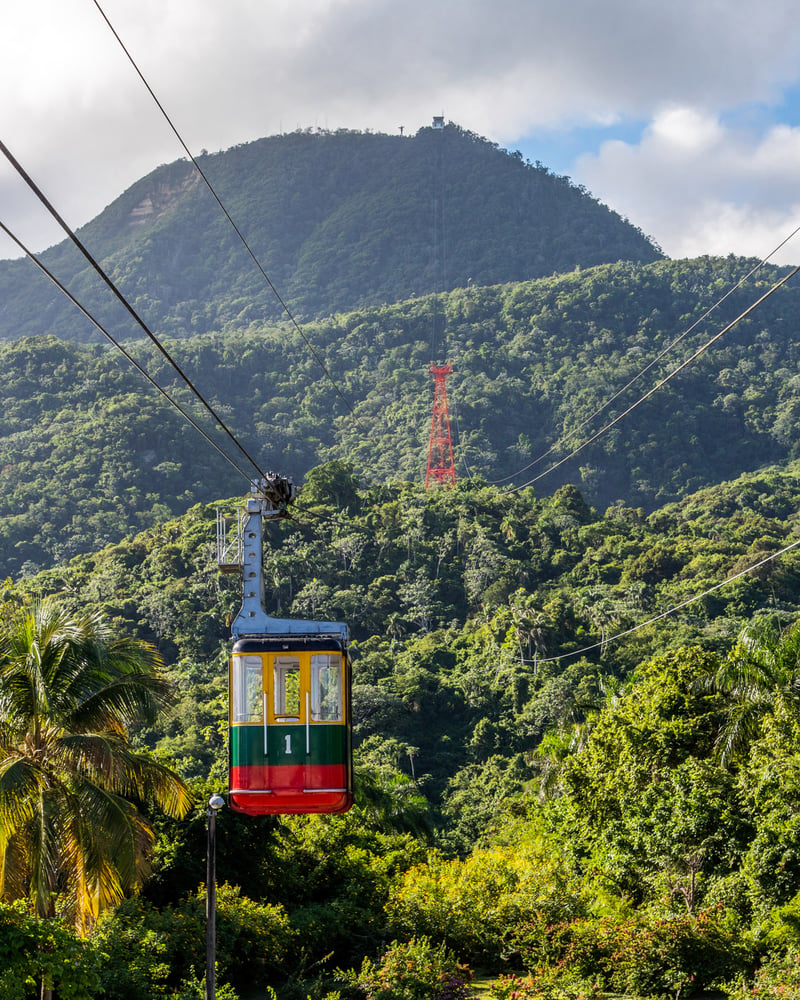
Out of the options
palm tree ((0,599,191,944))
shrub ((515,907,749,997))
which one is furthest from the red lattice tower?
palm tree ((0,599,191,944))

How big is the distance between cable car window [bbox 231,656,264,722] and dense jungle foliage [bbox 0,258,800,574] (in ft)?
293

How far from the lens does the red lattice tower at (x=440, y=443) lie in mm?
112688

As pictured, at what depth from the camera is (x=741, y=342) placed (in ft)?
539

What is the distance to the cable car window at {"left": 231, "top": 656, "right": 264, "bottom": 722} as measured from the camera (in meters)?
15.5

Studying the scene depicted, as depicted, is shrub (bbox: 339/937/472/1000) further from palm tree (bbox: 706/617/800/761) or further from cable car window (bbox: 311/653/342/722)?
palm tree (bbox: 706/617/800/761)

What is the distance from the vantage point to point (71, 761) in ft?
58.3

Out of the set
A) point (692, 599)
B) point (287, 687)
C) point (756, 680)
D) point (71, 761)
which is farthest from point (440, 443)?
point (287, 687)

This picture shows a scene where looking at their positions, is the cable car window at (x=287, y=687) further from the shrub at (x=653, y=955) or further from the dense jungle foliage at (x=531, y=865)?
the shrub at (x=653, y=955)

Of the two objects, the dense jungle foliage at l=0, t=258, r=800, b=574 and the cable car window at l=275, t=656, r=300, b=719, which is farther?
the dense jungle foliage at l=0, t=258, r=800, b=574

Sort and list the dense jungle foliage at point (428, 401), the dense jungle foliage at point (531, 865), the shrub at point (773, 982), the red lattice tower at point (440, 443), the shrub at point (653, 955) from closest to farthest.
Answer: the shrub at point (773, 982) → the dense jungle foliage at point (531, 865) → the shrub at point (653, 955) → the red lattice tower at point (440, 443) → the dense jungle foliage at point (428, 401)

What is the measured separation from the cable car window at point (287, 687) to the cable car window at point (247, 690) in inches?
8.7

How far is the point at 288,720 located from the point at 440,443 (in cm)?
11693

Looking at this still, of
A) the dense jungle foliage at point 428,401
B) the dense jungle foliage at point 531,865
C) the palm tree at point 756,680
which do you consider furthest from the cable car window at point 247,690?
the dense jungle foliage at point 428,401

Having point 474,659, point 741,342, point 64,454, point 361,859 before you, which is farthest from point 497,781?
point 741,342
